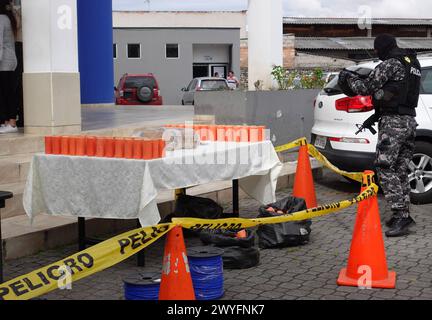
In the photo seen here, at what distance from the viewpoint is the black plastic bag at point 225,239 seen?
6031 millimetres

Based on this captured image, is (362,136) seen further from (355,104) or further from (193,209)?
(193,209)

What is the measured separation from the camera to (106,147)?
18.3 feet

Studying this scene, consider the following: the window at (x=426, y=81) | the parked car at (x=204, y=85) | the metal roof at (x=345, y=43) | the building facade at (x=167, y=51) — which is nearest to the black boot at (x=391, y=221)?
the window at (x=426, y=81)

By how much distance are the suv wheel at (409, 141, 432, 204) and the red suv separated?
18540 mm

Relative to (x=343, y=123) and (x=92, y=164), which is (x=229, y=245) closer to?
(x=92, y=164)

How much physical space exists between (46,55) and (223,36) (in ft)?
112

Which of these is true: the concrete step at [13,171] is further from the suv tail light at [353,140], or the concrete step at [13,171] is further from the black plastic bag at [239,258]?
the suv tail light at [353,140]

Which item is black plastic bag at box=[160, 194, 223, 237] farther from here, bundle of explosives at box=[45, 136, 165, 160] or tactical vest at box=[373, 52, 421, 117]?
tactical vest at box=[373, 52, 421, 117]

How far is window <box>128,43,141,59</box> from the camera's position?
1625 inches

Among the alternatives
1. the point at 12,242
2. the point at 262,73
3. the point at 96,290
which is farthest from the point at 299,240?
the point at 262,73

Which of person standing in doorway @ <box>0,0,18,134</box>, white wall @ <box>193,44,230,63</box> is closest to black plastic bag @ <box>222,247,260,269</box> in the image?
person standing in doorway @ <box>0,0,18,134</box>

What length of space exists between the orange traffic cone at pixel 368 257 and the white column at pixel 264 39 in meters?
8.16

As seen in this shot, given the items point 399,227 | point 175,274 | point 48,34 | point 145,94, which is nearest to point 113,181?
point 175,274
